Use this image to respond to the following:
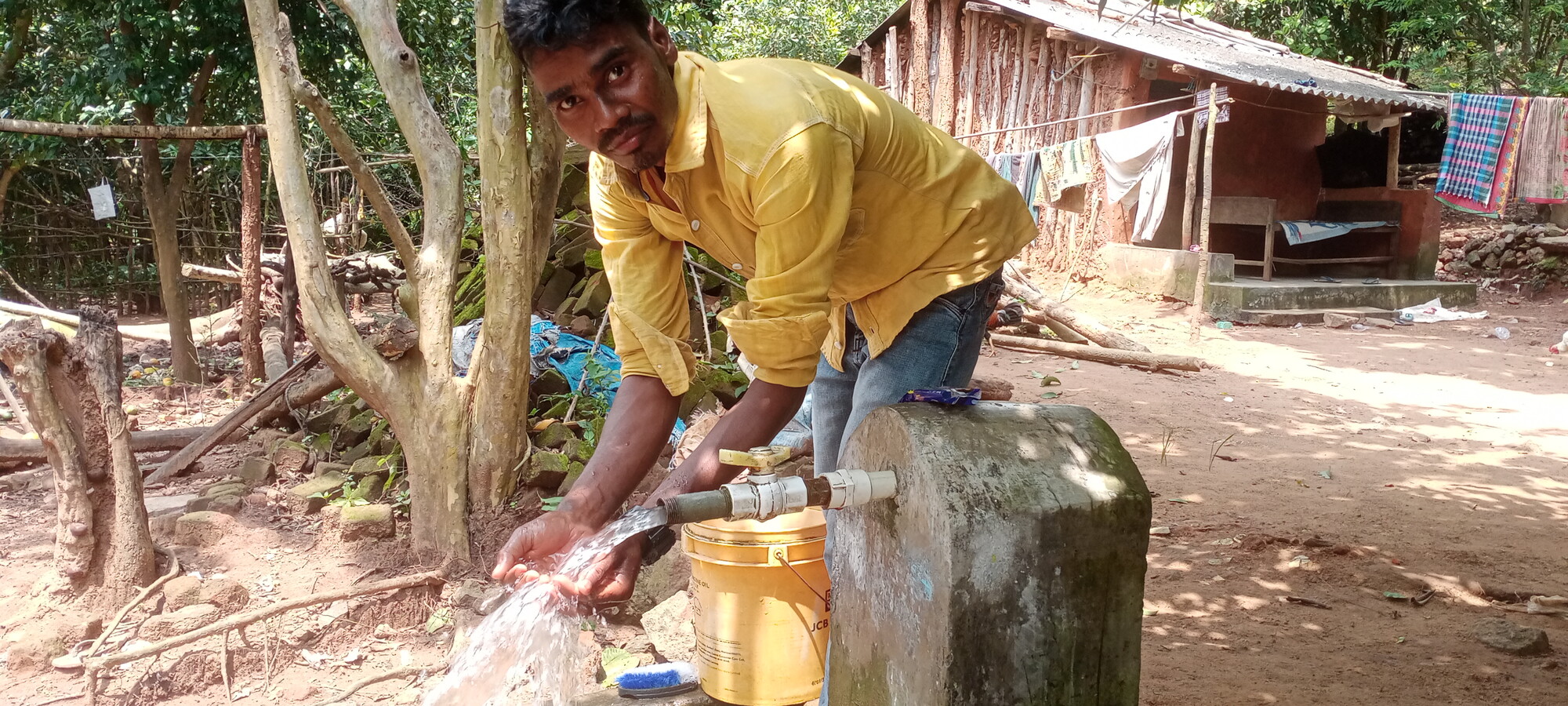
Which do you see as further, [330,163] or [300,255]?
[330,163]

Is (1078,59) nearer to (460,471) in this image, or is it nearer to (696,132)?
(460,471)

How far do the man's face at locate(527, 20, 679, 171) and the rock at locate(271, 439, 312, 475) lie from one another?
12.9ft

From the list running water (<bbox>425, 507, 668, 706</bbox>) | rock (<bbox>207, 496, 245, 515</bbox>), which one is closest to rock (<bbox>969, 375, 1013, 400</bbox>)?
rock (<bbox>207, 496, 245, 515</bbox>)

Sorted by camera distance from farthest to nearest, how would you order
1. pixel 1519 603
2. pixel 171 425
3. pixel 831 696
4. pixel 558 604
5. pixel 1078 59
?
pixel 1078 59 < pixel 171 425 < pixel 1519 603 < pixel 831 696 < pixel 558 604

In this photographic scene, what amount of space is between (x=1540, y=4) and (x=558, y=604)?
1582 centimetres

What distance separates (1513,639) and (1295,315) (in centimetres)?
749

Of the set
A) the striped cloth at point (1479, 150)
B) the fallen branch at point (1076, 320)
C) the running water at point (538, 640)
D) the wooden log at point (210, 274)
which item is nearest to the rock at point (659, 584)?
the running water at point (538, 640)

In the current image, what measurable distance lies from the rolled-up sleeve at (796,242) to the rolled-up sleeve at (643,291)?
31 centimetres

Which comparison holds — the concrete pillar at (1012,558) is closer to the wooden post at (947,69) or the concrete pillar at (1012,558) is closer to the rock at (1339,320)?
the rock at (1339,320)

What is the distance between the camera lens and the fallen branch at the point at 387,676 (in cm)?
312

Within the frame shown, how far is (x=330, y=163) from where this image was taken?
10.2 metres

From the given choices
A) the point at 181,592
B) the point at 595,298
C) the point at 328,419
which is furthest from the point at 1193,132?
the point at 181,592

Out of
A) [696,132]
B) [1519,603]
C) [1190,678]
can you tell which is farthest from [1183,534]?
[696,132]

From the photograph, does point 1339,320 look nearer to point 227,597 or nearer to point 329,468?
point 329,468
